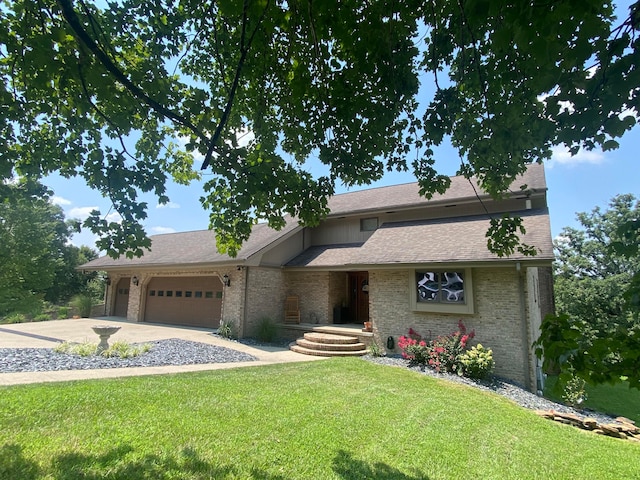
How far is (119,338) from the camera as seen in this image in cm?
1232

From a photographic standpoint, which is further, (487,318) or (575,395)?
(487,318)

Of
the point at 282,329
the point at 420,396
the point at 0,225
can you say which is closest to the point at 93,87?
the point at 420,396

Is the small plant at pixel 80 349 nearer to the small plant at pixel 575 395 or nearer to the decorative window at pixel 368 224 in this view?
the decorative window at pixel 368 224

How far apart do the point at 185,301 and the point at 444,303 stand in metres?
12.2

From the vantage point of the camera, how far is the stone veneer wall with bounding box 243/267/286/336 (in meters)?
13.4

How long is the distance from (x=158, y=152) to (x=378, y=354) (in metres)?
8.72

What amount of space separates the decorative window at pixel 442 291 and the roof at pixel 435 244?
2.08 feet

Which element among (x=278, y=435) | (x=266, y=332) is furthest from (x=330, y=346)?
(x=278, y=435)

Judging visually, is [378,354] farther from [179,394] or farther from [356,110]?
[356,110]

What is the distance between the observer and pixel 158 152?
5.46m

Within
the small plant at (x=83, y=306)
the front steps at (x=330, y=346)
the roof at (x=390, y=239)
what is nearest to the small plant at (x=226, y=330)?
the roof at (x=390, y=239)

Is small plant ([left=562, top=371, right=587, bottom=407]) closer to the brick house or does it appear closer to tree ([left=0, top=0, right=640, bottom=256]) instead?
the brick house

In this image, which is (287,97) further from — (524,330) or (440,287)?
(524,330)

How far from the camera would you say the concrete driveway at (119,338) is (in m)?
7.36
